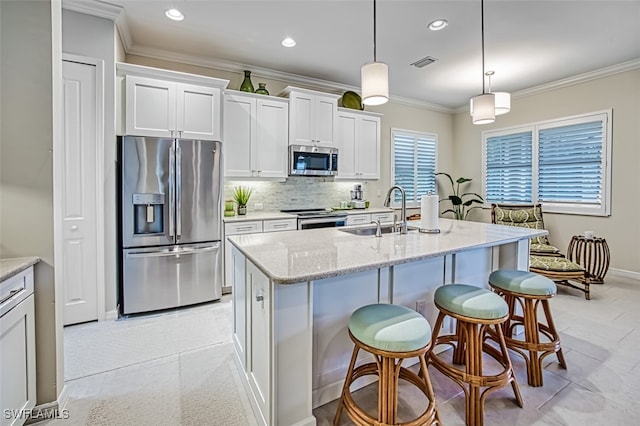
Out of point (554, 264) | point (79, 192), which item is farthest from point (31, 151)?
point (554, 264)

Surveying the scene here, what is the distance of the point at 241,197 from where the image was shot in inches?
159

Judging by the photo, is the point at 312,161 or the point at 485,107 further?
the point at 312,161

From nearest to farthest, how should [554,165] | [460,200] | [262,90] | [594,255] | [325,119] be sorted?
[594,255]
[262,90]
[325,119]
[554,165]
[460,200]

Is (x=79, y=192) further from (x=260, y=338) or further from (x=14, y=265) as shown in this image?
(x=260, y=338)

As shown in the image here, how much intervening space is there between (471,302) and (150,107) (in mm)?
3357

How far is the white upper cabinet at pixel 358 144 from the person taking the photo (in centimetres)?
468

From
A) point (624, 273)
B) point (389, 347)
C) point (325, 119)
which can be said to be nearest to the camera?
point (389, 347)

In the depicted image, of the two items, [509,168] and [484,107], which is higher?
[484,107]

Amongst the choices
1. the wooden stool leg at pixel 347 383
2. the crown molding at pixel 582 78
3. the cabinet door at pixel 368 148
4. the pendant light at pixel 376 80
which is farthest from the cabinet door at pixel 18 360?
the crown molding at pixel 582 78

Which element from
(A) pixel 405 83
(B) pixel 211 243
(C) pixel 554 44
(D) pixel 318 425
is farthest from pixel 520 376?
(A) pixel 405 83

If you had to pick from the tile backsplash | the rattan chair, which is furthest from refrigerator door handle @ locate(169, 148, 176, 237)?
the rattan chair

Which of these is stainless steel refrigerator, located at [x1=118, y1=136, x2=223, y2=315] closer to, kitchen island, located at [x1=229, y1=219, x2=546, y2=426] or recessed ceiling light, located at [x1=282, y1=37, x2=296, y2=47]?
kitchen island, located at [x1=229, y1=219, x2=546, y2=426]

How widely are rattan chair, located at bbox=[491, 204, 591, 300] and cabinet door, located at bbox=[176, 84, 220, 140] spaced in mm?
4163

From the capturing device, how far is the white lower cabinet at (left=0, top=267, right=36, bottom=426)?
133 centimetres
